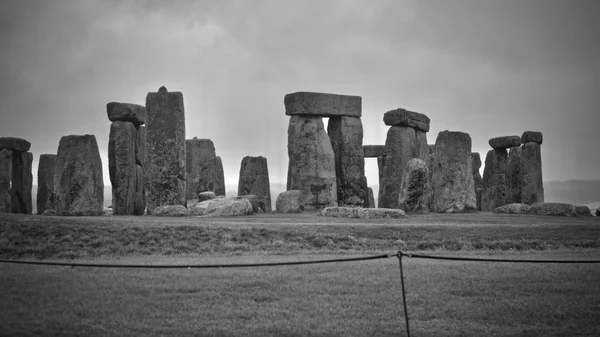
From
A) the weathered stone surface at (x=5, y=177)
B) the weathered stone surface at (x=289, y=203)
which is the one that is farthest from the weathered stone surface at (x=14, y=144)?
the weathered stone surface at (x=289, y=203)

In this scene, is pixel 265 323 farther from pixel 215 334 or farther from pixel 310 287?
pixel 310 287

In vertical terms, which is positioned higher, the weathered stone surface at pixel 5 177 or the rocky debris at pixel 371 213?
the weathered stone surface at pixel 5 177

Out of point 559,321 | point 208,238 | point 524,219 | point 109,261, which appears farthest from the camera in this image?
point 524,219

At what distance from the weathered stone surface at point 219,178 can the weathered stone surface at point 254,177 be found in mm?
2451

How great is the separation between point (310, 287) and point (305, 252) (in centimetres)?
366

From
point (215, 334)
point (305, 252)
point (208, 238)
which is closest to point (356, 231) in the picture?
point (305, 252)

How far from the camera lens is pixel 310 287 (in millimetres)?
11570

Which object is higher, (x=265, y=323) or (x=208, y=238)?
(x=208, y=238)

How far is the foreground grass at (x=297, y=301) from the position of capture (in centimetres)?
970

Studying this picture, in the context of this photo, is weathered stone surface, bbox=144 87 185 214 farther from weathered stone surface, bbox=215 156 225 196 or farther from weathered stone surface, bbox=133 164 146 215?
weathered stone surface, bbox=215 156 225 196

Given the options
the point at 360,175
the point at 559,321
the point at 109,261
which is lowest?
the point at 559,321

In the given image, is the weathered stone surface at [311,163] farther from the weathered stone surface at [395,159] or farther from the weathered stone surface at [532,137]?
the weathered stone surface at [532,137]

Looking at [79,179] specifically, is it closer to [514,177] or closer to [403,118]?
[403,118]

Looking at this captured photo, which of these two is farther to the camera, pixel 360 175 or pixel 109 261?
pixel 360 175
